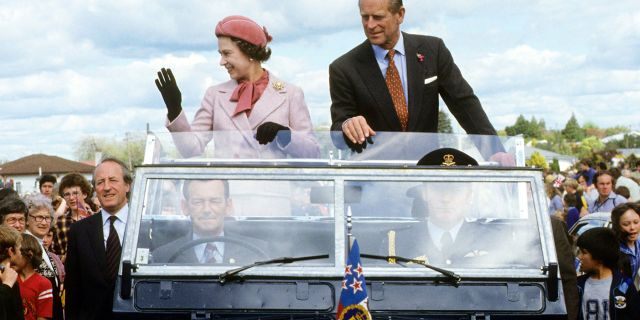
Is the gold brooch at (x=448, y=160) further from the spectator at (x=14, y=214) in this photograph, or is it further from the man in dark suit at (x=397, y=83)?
the spectator at (x=14, y=214)

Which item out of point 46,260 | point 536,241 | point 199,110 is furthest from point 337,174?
point 46,260

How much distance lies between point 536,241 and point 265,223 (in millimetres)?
1452

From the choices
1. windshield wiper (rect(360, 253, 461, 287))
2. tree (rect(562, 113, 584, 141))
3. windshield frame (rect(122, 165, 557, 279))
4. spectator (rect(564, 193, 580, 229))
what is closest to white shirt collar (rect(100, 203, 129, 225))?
windshield frame (rect(122, 165, 557, 279))

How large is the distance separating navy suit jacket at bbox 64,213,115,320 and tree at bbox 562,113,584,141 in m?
172

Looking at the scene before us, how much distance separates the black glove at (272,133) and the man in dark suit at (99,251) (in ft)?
4.59

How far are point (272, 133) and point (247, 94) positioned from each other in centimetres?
88

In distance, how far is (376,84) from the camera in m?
7.63

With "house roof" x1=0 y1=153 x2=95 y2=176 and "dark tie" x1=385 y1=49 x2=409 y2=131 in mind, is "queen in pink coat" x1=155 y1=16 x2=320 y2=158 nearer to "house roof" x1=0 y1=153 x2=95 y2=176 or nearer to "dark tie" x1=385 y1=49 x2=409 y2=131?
"dark tie" x1=385 y1=49 x2=409 y2=131

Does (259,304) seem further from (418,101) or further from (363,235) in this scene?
(418,101)

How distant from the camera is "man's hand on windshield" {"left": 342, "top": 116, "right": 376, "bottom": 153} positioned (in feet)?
22.0

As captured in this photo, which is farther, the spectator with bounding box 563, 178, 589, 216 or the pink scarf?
the spectator with bounding box 563, 178, 589, 216

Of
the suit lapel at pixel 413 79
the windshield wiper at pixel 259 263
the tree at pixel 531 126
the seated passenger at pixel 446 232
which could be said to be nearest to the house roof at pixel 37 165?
the tree at pixel 531 126

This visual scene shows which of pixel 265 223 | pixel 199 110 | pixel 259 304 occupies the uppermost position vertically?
pixel 199 110

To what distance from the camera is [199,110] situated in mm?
7723
